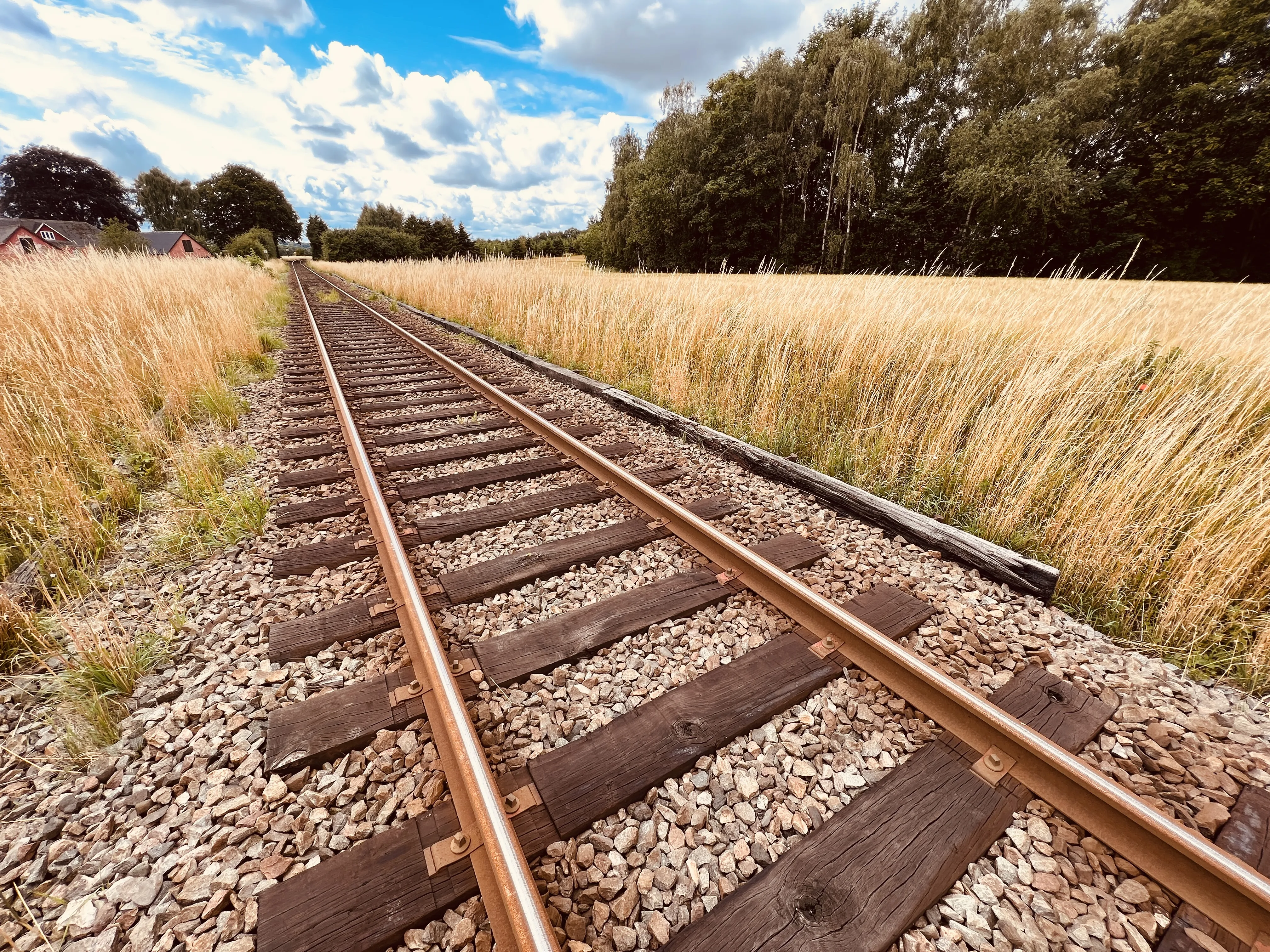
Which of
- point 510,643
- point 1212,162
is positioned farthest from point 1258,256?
point 510,643

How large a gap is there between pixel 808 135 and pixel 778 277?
26.2m

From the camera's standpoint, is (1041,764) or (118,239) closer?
(1041,764)

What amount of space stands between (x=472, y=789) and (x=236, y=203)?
101 metres

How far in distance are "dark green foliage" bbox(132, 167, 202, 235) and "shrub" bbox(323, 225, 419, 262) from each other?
130 ft

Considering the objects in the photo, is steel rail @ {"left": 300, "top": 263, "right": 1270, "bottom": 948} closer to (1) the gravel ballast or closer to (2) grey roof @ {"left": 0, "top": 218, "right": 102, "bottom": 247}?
(1) the gravel ballast

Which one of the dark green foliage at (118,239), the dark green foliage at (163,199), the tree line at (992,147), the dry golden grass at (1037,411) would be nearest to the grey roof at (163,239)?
the dark green foliage at (118,239)

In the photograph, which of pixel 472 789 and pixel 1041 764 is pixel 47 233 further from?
pixel 1041 764

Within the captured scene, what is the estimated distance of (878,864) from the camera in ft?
4.72

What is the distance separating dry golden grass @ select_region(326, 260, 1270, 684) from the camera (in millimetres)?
2482

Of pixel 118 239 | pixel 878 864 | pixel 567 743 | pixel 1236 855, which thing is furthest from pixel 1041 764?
pixel 118 239

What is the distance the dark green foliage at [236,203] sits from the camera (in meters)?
70.3

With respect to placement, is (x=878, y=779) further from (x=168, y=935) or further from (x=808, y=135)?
(x=808, y=135)

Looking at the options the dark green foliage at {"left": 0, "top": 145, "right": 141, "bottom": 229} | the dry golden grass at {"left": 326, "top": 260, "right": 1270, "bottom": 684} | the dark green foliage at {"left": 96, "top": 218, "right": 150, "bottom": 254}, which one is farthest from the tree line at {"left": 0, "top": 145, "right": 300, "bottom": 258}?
the dry golden grass at {"left": 326, "top": 260, "right": 1270, "bottom": 684}

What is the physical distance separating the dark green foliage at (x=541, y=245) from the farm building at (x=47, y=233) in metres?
27.6
